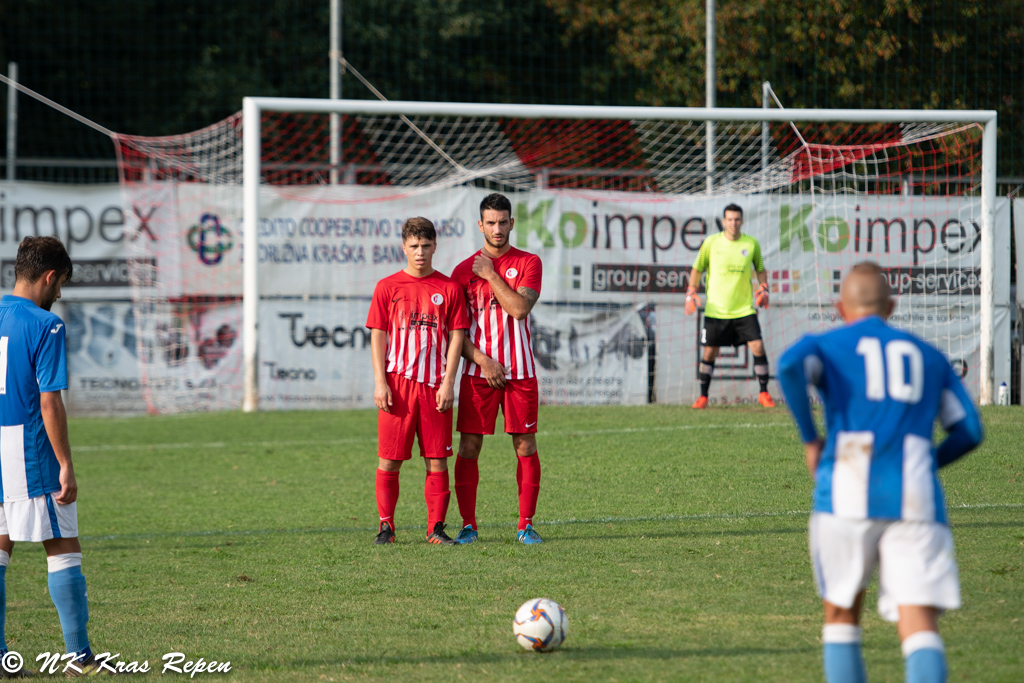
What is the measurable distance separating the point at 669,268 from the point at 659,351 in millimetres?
994

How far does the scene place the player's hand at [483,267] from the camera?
5.68 metres

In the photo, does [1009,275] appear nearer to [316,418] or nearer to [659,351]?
[659,351]

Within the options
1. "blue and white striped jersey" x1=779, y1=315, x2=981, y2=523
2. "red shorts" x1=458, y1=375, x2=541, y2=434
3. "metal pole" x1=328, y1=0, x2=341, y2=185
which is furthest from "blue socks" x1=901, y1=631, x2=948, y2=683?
"metal pole" x1=328, y1=0, x2=341, y2=185

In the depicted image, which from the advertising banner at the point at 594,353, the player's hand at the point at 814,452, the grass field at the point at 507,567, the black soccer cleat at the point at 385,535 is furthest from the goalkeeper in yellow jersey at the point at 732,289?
the player's hand at the point at 814,452

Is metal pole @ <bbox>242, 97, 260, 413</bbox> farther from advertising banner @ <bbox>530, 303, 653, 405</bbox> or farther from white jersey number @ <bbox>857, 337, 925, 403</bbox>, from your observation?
white jersey number @ <bbox>857, 337, 925, 403</bbox>

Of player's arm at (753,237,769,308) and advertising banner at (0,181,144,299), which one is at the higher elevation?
advertising banner at (0,181,144,299)

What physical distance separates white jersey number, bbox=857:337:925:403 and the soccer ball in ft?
5.29

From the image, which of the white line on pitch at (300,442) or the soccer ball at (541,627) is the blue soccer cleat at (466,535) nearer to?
the soccer ball at (541,627)

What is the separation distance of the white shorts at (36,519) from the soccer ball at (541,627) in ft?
5.58

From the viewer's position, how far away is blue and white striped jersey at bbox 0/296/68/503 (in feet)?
12.5

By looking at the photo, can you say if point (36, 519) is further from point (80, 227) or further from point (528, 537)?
point (80, 227)

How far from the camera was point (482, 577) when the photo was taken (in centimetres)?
518

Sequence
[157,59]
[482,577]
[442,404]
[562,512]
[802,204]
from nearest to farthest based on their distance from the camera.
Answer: [482,577] < [442,404] < [562,512] < [802,204] < [157,59]

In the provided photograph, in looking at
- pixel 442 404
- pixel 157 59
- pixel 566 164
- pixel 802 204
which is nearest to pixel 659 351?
pixel 802 204
